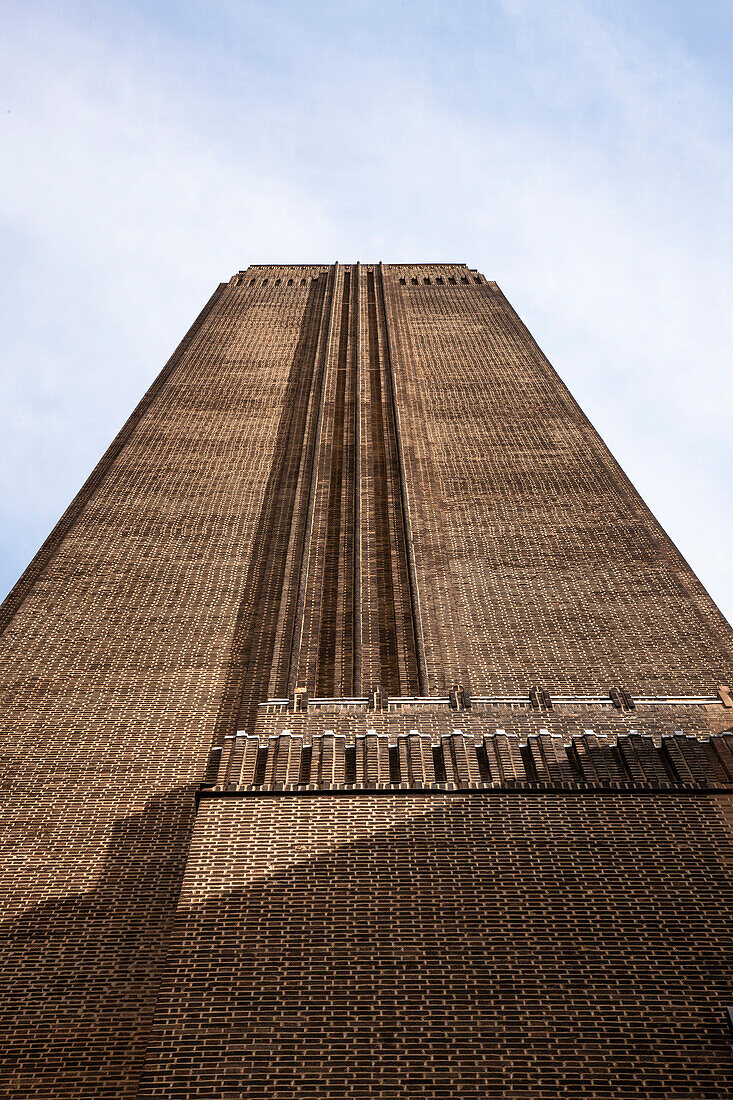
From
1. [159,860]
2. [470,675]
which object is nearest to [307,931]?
[159,860]

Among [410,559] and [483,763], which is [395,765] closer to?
[483,763]

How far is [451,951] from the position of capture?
32.0 feet

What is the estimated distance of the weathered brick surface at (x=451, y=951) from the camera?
8.79 meters

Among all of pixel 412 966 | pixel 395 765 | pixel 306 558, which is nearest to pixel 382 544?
pixel 306 558

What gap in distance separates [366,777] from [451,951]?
101 inches

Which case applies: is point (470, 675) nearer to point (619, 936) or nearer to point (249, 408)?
point (619, 936)

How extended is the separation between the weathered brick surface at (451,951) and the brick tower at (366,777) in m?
0.03

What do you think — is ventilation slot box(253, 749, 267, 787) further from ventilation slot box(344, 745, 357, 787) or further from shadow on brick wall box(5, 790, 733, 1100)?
ventilation slot box(344, 745, 357, 787)

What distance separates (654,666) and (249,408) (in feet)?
47.5

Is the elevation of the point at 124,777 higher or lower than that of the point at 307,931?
higher

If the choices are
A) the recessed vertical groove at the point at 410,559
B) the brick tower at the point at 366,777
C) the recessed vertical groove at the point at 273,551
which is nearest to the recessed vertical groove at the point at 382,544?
the brick tower at the point at 366,777

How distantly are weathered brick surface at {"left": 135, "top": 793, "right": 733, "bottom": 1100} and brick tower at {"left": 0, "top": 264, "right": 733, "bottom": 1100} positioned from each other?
0.03 meters

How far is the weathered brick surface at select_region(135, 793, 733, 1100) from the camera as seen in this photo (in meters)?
8.79

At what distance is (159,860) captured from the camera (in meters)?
13.3
